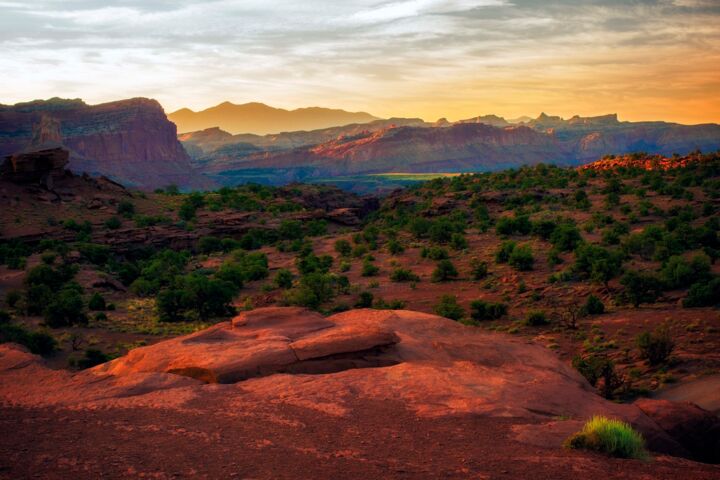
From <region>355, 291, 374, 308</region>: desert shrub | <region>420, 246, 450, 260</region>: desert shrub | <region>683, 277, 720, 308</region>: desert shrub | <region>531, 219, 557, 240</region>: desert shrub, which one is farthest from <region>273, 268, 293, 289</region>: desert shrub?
<region>683, 277, 720, 308</region>: desert shrub

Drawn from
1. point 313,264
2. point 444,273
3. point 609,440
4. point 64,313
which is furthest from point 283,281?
point 609,440

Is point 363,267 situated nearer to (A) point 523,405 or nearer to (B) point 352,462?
(A) point 523,405

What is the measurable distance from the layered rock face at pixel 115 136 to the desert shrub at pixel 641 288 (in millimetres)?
146552

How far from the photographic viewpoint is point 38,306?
94.1ft

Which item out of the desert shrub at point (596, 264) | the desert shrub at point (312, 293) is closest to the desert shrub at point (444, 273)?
the desert shrub at point (312, 293)

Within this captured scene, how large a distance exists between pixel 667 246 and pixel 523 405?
26.8 metres

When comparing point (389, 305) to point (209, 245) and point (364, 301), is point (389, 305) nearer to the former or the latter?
point (364, 301)

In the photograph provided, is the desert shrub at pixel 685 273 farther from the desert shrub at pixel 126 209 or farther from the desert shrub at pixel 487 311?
the desert shrub at pixel 126 209

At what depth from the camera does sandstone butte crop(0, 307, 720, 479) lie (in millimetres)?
8281

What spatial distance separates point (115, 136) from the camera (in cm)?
17500

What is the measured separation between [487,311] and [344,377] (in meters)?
15.5

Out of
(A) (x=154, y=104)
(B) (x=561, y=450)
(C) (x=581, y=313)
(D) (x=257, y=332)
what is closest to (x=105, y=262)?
(D) (x=257, y=332)

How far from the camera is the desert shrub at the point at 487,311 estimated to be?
26.3 meters

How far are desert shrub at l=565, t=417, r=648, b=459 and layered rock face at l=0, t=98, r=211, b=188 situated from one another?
509ft
